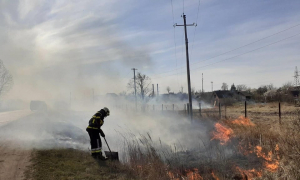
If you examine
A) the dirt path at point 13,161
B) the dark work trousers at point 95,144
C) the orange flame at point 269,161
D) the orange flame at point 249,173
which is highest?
the dark work trousers at point 95,144

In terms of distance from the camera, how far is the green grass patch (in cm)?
642

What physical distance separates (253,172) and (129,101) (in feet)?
155

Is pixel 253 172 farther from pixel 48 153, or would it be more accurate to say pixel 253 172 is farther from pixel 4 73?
pixel 4 73

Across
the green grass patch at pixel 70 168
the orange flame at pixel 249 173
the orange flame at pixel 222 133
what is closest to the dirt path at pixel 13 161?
the green grass patch at pixel 70 168

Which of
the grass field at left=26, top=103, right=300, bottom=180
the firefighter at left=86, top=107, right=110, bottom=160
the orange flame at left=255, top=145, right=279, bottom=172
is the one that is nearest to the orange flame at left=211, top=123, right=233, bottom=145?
the grass field at left=26, top=103, right=300, bottom=180

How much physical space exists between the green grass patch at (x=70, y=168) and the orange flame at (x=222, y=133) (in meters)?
5.37


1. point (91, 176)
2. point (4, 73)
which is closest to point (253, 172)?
point (91, 176)

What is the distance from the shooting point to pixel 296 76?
62.3 metres

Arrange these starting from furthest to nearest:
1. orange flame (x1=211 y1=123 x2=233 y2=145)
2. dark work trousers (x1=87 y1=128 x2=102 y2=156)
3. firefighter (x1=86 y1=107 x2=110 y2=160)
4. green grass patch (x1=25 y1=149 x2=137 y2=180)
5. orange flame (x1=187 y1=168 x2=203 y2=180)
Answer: orange flame (x1=211 y1=123 x2=233 y2=145) < firefighter (x1=86 y1=107 x2=110 y2=160) < dark work trousers (x1=87 y1=128 x2=102 y2=156) < orange flame (x1=187 y1=168 x2=203 y2=180) < green grass patch (x1=25 y1=149 x2=137 y2=180)

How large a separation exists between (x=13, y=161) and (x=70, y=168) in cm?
230

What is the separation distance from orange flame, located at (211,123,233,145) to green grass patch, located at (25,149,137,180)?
17.6 feet

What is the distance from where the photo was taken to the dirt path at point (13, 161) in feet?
21.2

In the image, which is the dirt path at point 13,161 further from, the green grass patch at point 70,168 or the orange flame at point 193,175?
the orange flame at point 193,175

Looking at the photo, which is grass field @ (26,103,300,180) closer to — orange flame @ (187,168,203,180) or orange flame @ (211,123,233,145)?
orange flame @ (187,168,203,180)
